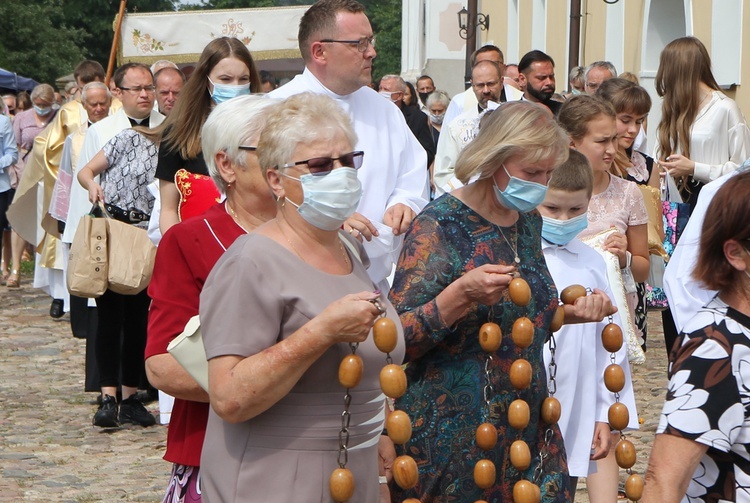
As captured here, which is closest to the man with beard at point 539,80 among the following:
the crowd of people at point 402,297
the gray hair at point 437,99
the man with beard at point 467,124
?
the man with beard at point 467,124

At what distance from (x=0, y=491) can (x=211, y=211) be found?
137 inches

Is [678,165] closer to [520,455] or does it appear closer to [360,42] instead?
[360,42]

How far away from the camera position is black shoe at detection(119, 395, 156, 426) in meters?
8.29

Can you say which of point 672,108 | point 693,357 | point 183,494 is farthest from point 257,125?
point 672,108

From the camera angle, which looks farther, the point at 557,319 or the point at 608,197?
the point at 608,197

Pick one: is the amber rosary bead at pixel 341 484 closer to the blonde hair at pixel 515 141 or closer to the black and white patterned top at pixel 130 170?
the blonde hair at pixel 515 141

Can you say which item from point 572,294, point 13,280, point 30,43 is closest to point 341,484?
point 572,294

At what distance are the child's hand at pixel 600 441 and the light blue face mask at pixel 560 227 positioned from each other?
0.70 meters

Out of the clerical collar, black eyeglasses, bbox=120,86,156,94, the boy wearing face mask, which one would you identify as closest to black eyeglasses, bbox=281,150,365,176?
the boy wearing face mask

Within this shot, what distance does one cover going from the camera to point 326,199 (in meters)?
3.18

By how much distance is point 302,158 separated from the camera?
3234 millimetres

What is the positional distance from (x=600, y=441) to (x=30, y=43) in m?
44.9

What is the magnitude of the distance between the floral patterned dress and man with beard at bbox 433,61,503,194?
4.10 metres

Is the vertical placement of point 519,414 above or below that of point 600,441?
above
